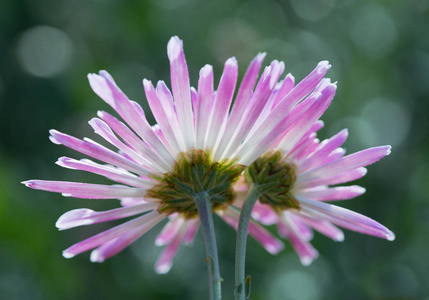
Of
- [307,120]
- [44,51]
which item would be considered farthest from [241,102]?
[44,51]

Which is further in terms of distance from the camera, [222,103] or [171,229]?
[171,229]

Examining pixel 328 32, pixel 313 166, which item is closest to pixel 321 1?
pixel 328 32

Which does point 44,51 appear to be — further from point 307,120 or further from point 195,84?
point 307,120

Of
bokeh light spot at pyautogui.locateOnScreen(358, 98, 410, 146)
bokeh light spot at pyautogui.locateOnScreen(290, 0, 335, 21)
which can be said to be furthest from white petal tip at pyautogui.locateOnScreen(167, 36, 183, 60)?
bokeh light spot at pyautogui.locateOnScreen(290, 0, 335, 21)

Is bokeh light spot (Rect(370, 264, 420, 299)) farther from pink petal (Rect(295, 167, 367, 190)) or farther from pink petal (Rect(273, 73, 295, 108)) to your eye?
pink petal (Rect(273, 73, 295, 108))

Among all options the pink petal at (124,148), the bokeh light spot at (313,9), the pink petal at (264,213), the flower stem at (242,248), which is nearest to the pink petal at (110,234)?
the pink petal at (124,148)
